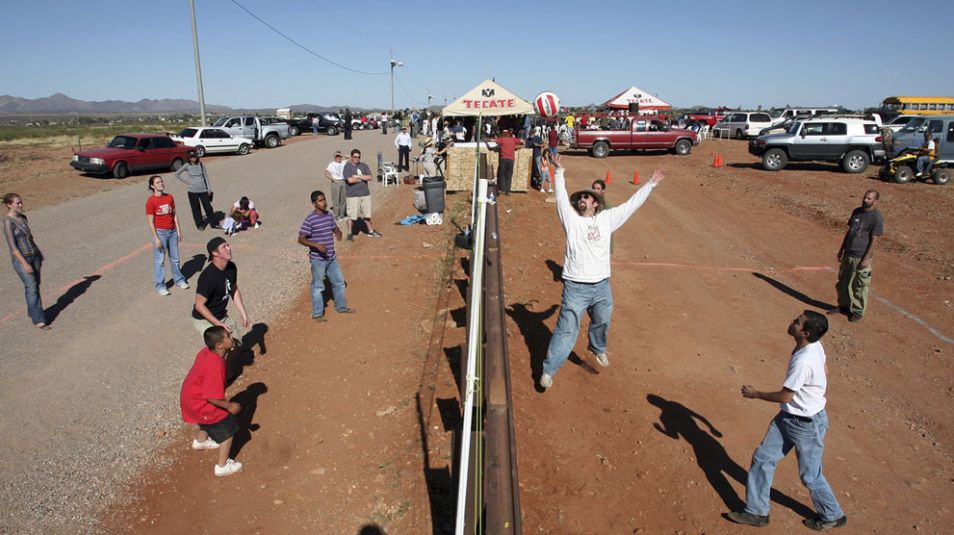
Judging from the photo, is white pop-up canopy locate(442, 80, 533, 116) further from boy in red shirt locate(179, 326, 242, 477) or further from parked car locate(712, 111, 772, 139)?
parked car locate(712, 111, 772, 139)

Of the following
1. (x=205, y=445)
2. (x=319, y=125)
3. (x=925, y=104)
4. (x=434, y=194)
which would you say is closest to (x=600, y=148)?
(x=434, y=194)

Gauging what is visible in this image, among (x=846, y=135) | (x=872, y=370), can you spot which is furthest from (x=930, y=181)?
(x=872, y=370)

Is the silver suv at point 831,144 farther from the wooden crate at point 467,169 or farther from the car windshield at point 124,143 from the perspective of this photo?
the car windshield at point 124,143

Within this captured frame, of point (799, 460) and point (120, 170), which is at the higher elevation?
point (120, 170)

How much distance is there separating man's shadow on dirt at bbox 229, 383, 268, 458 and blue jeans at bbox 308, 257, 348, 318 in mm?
1687

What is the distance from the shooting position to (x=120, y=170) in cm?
2066

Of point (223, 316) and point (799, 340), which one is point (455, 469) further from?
point (223, 316)

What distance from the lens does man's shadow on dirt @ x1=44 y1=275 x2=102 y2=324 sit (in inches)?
319

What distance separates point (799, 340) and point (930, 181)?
2020 centimetres

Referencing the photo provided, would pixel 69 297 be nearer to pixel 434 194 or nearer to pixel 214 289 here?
pixel 214 289

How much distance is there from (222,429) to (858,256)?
25.8ft

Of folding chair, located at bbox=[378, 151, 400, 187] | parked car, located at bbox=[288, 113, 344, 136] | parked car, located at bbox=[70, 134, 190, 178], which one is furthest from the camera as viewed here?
parked car, located at bbox=[288, 113, 344, 136]

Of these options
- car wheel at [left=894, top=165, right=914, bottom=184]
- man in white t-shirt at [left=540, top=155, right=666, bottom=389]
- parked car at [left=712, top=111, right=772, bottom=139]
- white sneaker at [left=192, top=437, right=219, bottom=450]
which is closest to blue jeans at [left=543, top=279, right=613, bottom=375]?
man in white t-shirt at [left=540, top=155, right=666, bottom=389]

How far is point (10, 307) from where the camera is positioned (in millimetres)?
8359
